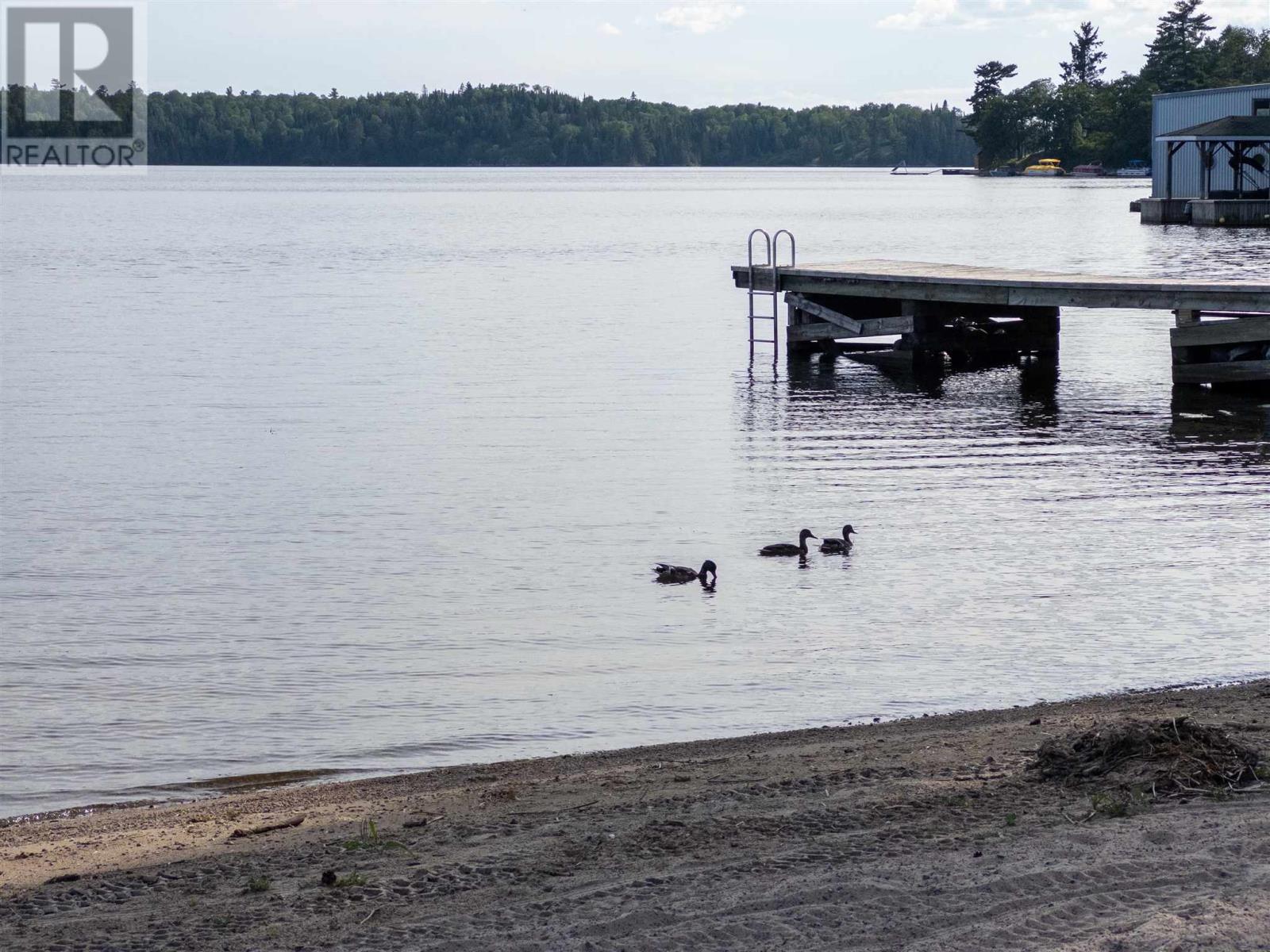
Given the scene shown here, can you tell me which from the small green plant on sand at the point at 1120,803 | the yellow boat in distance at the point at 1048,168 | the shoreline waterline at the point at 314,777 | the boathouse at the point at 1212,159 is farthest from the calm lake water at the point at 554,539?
the yellow boat in distance at the point at 1048,168

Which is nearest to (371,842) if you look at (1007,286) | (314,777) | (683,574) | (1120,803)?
(314,777)

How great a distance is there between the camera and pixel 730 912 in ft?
17.3

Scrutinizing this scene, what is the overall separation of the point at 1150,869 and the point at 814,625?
6.17 m

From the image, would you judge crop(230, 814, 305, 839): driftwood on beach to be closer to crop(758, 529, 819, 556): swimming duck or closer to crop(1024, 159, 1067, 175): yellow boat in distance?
crop(758, 529, 819, 556): swimming duck

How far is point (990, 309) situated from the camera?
28.1m

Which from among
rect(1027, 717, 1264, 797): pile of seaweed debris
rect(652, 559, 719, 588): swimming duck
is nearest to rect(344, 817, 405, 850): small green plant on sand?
rect(1027, 717, 1264, 797): pile of seaweed debris

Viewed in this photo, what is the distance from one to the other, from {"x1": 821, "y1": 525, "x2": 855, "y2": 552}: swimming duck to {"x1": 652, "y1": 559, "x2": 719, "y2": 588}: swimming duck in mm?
1231

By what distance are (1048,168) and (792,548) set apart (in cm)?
17539

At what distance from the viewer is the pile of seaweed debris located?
21.2 feet

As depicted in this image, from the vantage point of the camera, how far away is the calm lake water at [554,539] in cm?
977

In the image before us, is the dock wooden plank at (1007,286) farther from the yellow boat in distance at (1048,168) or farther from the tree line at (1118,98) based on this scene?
the yellow boat in distance at (1048,168)

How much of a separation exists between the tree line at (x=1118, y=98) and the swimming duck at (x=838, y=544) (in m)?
131

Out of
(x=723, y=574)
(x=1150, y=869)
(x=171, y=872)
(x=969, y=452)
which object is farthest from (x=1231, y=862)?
(x=969, y=452)

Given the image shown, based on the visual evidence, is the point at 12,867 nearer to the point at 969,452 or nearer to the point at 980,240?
the point at 969,452
